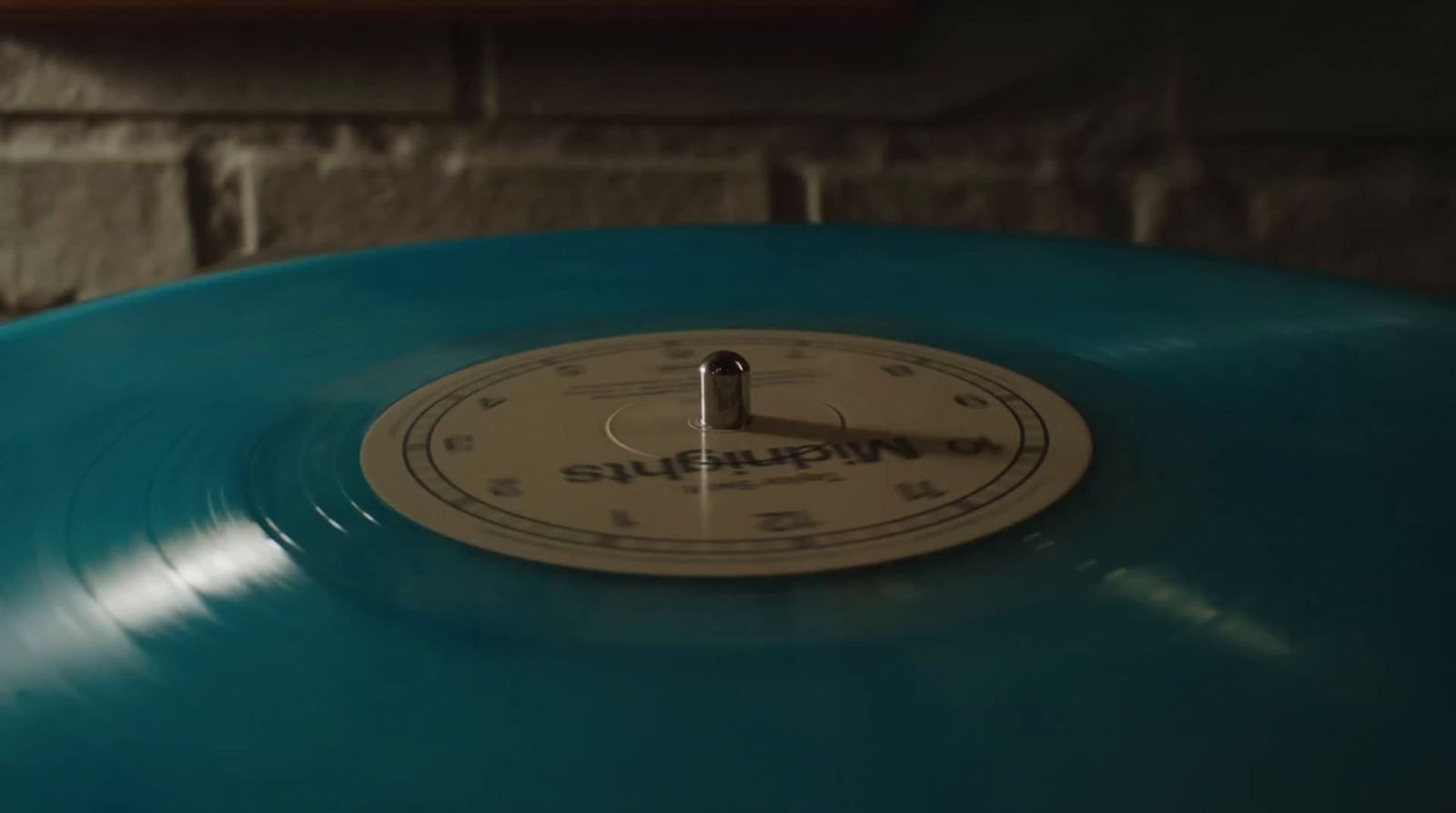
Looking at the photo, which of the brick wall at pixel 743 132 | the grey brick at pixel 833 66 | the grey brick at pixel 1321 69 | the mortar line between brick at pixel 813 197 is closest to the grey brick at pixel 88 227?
the brick wall at pixel 743 132

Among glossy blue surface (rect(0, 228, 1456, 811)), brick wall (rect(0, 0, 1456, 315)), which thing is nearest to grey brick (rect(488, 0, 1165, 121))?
brick wall (rect(0, 0, 1456, 315))

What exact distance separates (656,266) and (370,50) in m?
Result: 0.35

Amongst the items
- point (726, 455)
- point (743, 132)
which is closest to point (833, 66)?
point (743, 132)

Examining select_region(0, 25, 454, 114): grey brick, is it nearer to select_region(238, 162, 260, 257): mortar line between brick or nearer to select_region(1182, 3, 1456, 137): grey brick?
select_region(238, 162, 260, 257): mortar line between brick

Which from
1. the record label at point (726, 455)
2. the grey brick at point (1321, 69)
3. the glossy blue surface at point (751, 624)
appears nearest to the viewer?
the glossy blue surface at point (751, 624)

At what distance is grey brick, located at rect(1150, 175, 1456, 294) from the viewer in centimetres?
83

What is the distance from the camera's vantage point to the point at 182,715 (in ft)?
0.94

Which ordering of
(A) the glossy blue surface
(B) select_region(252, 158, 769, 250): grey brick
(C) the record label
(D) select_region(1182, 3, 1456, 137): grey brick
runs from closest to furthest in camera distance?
(A) the glossy blue surface, (C) the record label, (D) select_region(1182, 3, 1456, 137): grey brick, (B) select_region(252, 158, 769, 250): grey brick

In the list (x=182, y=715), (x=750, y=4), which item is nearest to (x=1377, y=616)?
(x=182, y=715)

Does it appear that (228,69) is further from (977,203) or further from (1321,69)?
Result: (1321,69)

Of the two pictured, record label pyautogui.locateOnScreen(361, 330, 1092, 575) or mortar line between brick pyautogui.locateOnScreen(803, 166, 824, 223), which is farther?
mortar line between brick pyautogui.locateOnScreen(803, 166, 824, 223)

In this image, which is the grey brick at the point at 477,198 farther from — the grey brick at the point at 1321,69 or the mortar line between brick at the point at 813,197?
the grey brick at the point at 1321,69

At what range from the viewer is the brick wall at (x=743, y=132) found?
0.82 meters

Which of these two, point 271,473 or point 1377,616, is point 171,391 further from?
point 1377,616
